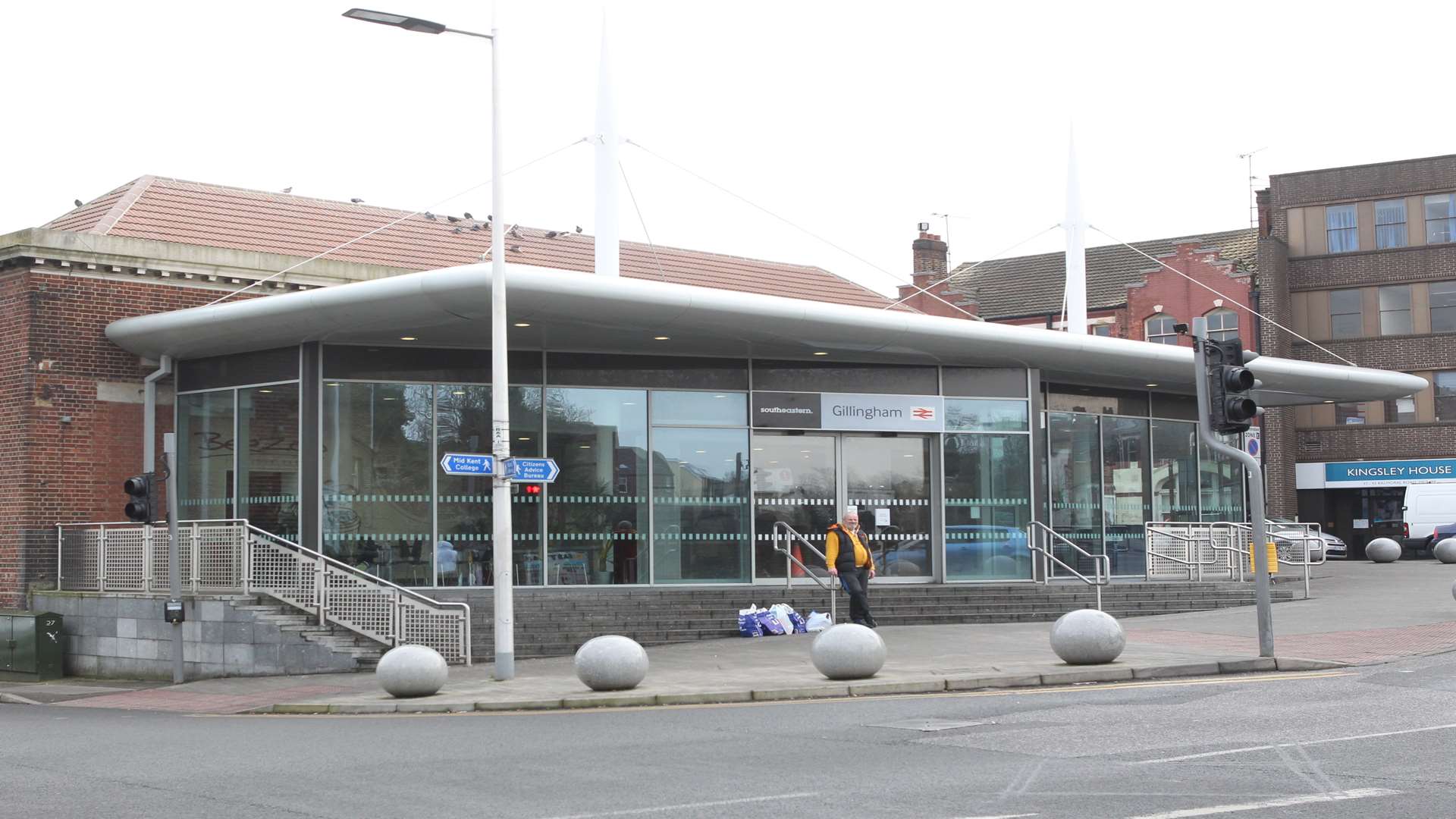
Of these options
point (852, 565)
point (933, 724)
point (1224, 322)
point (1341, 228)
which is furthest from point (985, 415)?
point (1341, 228)

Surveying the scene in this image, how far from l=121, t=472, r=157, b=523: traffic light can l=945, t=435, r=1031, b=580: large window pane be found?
43.7 feet

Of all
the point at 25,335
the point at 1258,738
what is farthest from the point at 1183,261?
the point at 1258,738

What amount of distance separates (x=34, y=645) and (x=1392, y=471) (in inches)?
1805

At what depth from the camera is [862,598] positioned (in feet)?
66.4

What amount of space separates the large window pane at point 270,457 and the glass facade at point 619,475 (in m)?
0.03

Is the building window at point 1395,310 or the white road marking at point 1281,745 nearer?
the white road marking at point 1281,745

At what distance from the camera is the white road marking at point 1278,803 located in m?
8.04

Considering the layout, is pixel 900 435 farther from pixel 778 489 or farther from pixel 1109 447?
pixel 1109 447

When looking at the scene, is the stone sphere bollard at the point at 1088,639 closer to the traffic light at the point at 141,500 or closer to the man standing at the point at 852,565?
the man standing at the point at 852,565

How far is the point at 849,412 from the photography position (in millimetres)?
26094

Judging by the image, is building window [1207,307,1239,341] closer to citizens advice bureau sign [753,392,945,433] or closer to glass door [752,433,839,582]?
citizens advice bureau sign [753,392,945,433]

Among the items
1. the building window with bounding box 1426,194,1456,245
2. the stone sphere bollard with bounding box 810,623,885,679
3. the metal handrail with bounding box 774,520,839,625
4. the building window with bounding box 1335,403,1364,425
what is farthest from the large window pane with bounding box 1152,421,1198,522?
the building window with bounding box 1426,194,1456,245

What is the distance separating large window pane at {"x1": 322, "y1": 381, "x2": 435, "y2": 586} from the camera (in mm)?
22906

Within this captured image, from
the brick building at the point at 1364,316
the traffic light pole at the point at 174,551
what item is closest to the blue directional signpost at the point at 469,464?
the traffic light pole at the point at 174,551
